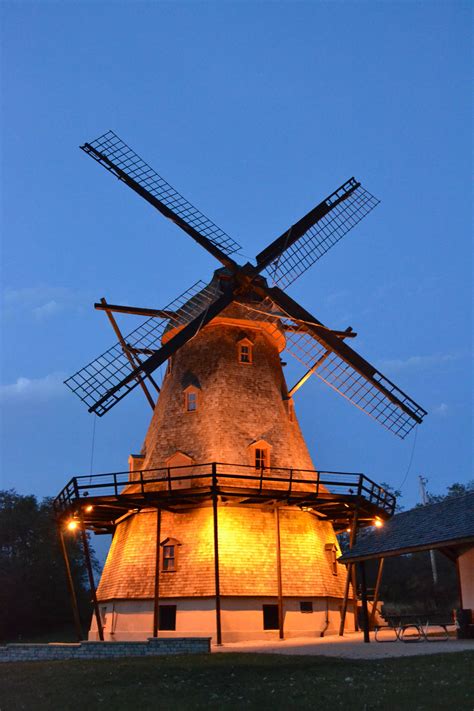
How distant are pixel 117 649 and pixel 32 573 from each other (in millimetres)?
32385

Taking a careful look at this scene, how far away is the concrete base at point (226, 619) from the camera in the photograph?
22625mm

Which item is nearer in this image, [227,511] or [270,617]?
[270,617]

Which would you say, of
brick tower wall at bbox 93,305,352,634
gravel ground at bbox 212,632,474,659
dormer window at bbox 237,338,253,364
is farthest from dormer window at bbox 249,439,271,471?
gravel ground at bbox 212,632,474,659

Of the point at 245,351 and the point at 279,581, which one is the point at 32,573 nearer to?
the point at 245,351

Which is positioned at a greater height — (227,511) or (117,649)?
(227,511)

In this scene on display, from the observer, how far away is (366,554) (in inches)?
819

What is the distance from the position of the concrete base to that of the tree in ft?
79.8

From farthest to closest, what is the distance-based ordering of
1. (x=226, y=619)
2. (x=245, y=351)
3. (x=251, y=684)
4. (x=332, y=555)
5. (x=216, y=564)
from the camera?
1. (x=245, y=351)
2. (x=332, y=555)
3. (x=226, y=619)
4. (x=216, y=564)
5. (x=251, y=684)

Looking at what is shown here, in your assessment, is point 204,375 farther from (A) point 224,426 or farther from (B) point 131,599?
(B) point 131,599

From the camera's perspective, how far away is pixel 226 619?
22641 mm

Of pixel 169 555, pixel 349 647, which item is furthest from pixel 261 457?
pixel 349 647

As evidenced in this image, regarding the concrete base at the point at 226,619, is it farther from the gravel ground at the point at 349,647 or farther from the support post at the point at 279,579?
the gravel ground at the point at 349,647

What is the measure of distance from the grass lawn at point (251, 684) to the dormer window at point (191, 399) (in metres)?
11.4

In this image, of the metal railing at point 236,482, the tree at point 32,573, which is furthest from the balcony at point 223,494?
the tree at point 32,573
